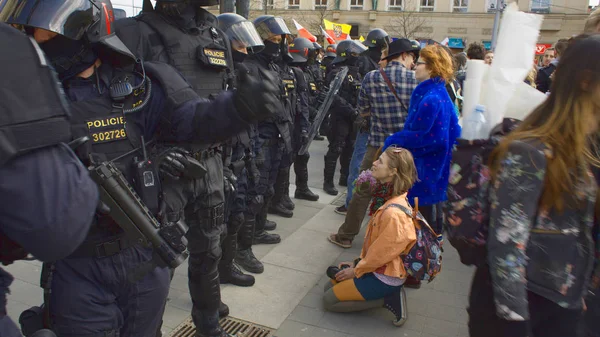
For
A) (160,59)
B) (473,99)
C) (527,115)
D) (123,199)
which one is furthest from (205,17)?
(527,115)

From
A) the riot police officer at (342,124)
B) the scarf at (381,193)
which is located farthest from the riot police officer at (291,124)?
the scarf at (381,193)

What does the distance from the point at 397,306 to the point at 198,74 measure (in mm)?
2086

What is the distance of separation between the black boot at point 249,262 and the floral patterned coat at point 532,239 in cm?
271

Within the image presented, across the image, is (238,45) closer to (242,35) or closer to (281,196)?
(242,35)

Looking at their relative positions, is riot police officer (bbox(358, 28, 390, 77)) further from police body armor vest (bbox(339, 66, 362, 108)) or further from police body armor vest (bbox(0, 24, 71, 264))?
police body armor vest (bbox(0, 24, 71, 264))

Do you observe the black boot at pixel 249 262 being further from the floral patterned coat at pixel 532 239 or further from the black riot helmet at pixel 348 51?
the black riot helmet at pixel 348 51

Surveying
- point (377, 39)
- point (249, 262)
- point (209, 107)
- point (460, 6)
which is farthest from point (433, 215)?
point (460, 6)

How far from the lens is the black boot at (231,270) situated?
152 inches

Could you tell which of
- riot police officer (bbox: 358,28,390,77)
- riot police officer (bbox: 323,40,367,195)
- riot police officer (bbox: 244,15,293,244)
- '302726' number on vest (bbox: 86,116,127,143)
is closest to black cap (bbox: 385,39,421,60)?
riot police officer (bbox: 244,15,293,244)

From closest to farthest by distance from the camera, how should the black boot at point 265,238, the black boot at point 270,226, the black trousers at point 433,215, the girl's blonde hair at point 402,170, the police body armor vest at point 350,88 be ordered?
1. the girl's blonde hair at point 402,170
2. the black trousers at point 433,215
3. the black boot at point 265,238
4. the black boot at point 270,226
5. the police body armor vest at point 350,88

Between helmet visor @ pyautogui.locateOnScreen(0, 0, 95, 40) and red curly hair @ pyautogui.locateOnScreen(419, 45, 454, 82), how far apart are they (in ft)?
8.88

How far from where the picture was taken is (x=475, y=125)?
1.95 m

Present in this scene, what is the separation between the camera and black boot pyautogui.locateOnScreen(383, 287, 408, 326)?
11.2 ft

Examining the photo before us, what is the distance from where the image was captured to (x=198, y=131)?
210 centimetres
